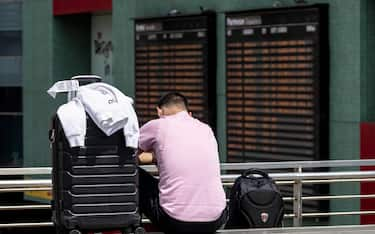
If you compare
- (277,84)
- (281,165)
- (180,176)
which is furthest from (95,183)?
(277,84)

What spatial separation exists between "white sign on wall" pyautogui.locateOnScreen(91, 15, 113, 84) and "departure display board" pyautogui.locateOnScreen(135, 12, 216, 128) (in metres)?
2.08

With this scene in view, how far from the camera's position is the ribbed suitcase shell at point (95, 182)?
6250 millimetres

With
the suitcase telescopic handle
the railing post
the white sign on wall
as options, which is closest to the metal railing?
the railing post

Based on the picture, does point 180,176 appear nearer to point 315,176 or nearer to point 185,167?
point 185,167

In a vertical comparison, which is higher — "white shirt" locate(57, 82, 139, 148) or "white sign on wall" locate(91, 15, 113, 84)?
"white sign on wall" locate(91, 15, 113, 84)

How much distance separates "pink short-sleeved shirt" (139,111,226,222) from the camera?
6.51m

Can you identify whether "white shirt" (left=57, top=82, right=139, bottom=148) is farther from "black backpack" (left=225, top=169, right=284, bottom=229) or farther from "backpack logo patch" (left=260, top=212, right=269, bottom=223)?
"backpack logo patch" (left=260, top=212, right=269, bottom=223)

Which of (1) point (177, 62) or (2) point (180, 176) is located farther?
(1) point (177, 62)

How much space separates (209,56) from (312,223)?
3117 millimetres

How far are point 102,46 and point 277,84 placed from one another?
591 centimetres

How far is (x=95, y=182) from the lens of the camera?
6.30 metres

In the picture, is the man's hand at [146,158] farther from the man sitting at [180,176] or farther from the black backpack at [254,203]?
the black backpack at [254,203]

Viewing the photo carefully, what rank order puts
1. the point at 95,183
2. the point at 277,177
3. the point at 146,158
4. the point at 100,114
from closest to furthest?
1. the point at 100,114
2. the point at 95,183
3. the point at 146,158
4. the point at 277,177

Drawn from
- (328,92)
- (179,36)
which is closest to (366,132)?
(328,92)
